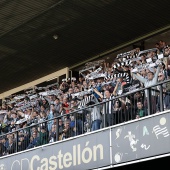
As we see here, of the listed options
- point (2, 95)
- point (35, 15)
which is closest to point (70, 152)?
point (35, 15)

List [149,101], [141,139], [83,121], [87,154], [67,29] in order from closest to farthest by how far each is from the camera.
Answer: [141,139]
[149,101]
[87,154]
[83,121]
[67,29]

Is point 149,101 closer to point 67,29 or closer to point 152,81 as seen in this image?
point 152,81

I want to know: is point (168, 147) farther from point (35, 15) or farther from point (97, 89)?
point (35, 15)

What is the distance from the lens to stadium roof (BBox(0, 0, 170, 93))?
18531 millimetres

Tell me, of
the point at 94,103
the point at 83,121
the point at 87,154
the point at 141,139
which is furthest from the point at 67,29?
the point at 141,139

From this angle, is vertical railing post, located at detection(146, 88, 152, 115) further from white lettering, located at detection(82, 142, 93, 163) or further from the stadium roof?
the stadium roof

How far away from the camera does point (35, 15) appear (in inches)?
752

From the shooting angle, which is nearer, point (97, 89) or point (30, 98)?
point (97, 89)

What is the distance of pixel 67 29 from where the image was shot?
67.5 ft

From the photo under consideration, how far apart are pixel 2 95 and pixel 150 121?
51.9 ft

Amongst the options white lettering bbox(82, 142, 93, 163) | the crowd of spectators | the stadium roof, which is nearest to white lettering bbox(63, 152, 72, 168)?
white lettering bbox(82, 142, 93, 163)

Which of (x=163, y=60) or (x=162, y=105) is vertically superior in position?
(x=163, y=60)

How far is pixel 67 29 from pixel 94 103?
5190 millimetres

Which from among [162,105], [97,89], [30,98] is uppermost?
[30,98]
